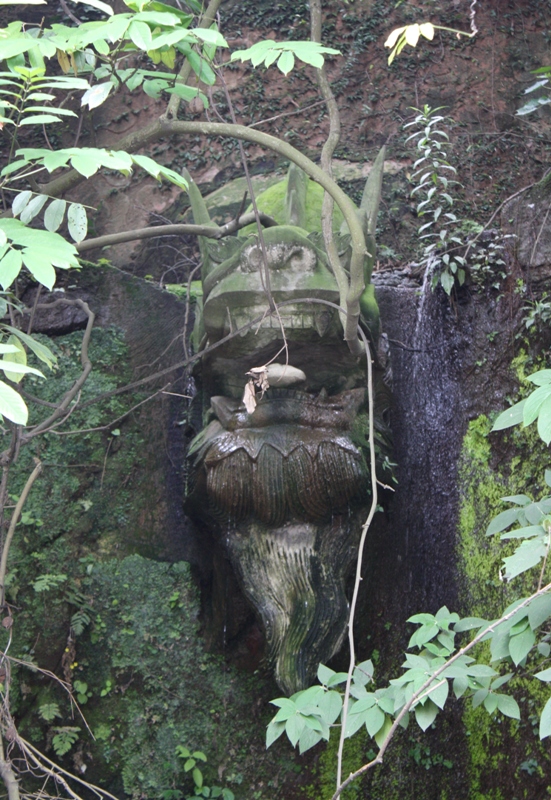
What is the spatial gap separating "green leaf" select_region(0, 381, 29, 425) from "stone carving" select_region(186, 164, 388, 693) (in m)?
1.36

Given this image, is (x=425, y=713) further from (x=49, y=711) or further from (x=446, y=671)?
(x=49, y=711)

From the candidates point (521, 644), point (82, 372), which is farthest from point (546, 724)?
point (82, 372)

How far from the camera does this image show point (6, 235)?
222 centimetres

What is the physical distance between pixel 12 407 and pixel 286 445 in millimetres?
1560

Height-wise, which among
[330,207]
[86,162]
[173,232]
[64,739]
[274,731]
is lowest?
[64,739]

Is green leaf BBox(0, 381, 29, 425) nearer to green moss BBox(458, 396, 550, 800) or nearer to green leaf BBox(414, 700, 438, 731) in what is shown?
green leaf BBox(414, 700, 438, 731)

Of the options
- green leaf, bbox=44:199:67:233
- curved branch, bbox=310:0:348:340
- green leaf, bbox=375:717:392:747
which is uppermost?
green leaf, bbox=44:199:67:233

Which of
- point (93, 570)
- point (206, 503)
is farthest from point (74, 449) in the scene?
point (206, 503)

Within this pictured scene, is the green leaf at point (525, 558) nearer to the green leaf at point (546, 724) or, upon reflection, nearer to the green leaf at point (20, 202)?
the green leaf at point (546, 724)

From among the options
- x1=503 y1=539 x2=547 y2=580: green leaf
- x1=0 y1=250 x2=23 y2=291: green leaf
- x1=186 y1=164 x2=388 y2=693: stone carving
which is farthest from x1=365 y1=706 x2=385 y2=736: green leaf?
x1=0 y1=250 x2=23 y2=291: green leaf

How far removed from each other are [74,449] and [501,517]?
211cm

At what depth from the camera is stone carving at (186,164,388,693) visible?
323cm

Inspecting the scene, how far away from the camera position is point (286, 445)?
10.9ft

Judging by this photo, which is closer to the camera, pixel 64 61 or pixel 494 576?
pixel 64 61
